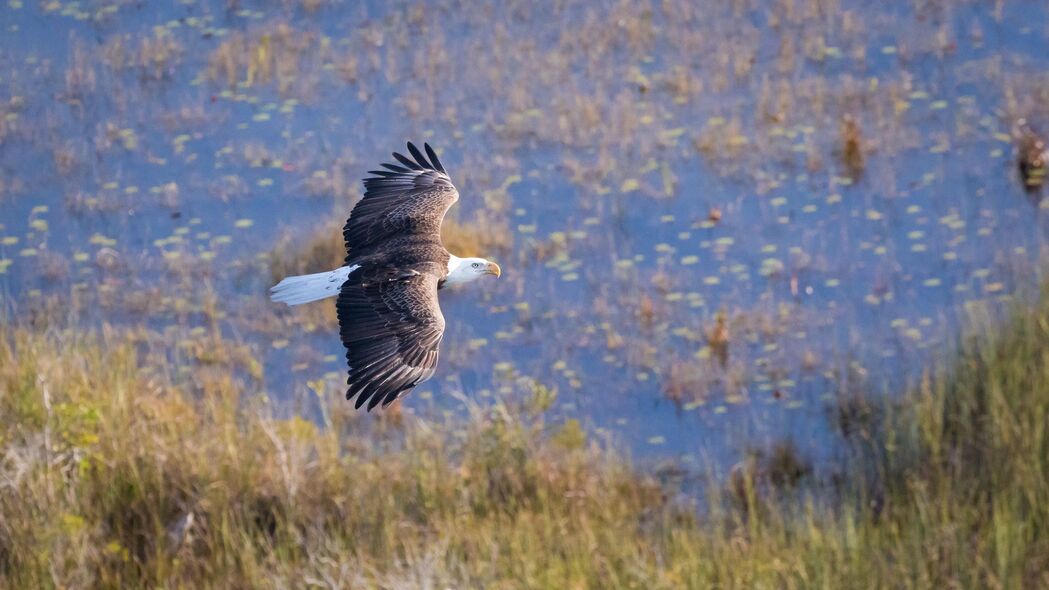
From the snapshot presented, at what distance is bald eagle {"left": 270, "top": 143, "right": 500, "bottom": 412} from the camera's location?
25.4 ft

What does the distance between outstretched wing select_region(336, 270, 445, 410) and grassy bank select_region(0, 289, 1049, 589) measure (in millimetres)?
841

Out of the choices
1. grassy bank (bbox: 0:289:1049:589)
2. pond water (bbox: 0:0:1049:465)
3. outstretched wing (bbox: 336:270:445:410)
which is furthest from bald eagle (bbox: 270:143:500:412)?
pond water (bbox: 0:0:1049:465)

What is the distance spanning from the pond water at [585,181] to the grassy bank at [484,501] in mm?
777

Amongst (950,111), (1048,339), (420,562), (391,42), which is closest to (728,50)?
(950,111)

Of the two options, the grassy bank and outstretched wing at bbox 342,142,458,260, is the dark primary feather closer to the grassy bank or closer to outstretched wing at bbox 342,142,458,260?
outstretched wing at bbox 342,142,458,260

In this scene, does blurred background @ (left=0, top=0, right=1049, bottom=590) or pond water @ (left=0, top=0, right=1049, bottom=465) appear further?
pond water @ (left=0, top=0, right=1049, bottom=465)

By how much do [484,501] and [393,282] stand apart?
135 centimetres

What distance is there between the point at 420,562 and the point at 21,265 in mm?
5964

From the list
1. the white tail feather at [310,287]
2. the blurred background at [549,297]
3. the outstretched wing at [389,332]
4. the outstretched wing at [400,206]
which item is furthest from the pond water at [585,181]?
the outstretched wing at [389,332]

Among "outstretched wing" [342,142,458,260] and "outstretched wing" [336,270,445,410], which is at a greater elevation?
"outstretched wing" [342,142,458,260]

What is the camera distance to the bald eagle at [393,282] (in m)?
7.73

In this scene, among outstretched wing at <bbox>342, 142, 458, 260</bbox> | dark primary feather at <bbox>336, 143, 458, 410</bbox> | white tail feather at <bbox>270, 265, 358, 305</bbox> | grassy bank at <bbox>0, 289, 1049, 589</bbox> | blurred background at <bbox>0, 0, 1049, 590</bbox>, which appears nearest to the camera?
grassy bank at <bbox>0, 289, 1049, 589</bbox>

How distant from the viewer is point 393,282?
823cm

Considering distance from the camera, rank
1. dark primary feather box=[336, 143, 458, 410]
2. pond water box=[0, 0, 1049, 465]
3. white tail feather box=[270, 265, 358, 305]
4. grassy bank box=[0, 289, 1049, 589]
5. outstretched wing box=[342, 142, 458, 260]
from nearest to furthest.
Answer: grassy bank box=[0, 289, 1049, 589], dark primary feather box=[336, 143, 458, 410], white tail feather box=[270, 265, 358, 305], outstretched wing box=[342, 142, 458, 260], pond water box=[0, 0, 1049, 465]
